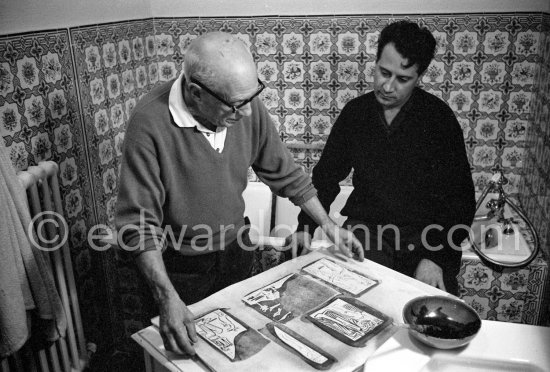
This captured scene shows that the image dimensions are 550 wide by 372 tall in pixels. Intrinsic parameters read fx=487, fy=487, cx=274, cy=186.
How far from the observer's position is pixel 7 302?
1323mm

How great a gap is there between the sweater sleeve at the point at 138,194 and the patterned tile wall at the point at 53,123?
1.82 feet

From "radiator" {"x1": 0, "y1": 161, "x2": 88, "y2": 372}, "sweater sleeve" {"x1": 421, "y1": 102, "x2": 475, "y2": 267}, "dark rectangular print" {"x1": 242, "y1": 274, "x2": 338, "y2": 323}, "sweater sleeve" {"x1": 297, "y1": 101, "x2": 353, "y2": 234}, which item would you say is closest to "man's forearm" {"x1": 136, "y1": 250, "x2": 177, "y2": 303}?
"dark rectangular print" {"x1": 242, "y1": 274, "x2": 338, "y2": 323}

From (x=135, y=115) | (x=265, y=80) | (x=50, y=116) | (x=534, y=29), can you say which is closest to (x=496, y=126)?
(x=534, y=29)

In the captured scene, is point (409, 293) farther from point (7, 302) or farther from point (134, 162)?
point (7, 302)

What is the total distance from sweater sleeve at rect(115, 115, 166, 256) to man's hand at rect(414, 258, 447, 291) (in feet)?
3.17

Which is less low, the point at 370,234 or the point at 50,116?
the point at 50,116

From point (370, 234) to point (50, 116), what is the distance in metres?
1.30

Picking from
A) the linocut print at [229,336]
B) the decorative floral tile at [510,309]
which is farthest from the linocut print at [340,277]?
the decorative floral tile at [510,309]

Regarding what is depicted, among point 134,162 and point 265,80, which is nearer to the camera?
point 134,162

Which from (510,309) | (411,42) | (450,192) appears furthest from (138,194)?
(510,309)

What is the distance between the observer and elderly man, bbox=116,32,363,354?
122cm

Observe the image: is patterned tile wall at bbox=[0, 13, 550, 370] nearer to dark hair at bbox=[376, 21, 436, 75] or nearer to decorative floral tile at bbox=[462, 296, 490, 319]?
dark hair at bbox=[376, 21, 436, 75]

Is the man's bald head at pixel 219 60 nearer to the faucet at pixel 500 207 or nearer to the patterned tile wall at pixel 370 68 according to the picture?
the patterned tile wall at pixel 370 68

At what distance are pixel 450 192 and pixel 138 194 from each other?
1227mm
